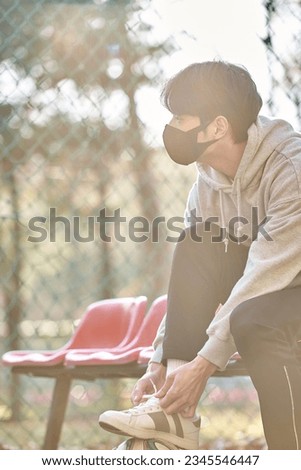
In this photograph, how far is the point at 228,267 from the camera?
2025 millimetres

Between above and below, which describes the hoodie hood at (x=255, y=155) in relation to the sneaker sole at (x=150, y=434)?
above

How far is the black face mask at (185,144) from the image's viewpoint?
6.83ft

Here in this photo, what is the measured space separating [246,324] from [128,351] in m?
0.82

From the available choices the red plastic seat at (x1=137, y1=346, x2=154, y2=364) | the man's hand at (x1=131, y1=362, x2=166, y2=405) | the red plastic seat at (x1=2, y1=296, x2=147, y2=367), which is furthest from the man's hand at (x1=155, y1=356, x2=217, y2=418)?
the red plastic seat at (x1=2, y1=296, x2=147, y2=367)

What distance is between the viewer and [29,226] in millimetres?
3449

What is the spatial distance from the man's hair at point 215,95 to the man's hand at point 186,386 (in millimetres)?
565

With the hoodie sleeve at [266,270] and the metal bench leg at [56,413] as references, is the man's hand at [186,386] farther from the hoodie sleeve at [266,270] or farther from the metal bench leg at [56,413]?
the metal bench leg at [56,413]

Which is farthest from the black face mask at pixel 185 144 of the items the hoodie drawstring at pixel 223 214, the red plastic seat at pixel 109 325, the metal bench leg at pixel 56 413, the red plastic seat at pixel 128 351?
the metal bench leg at pixel 56 413

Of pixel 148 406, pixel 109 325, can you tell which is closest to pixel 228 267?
pixel 148 406

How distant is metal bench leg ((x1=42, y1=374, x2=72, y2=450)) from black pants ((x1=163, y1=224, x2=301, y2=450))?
82 cm

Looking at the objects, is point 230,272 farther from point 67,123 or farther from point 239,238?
point 67,123

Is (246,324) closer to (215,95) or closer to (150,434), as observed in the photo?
(150,434)

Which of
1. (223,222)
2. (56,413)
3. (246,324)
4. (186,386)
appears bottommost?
(56,413)
